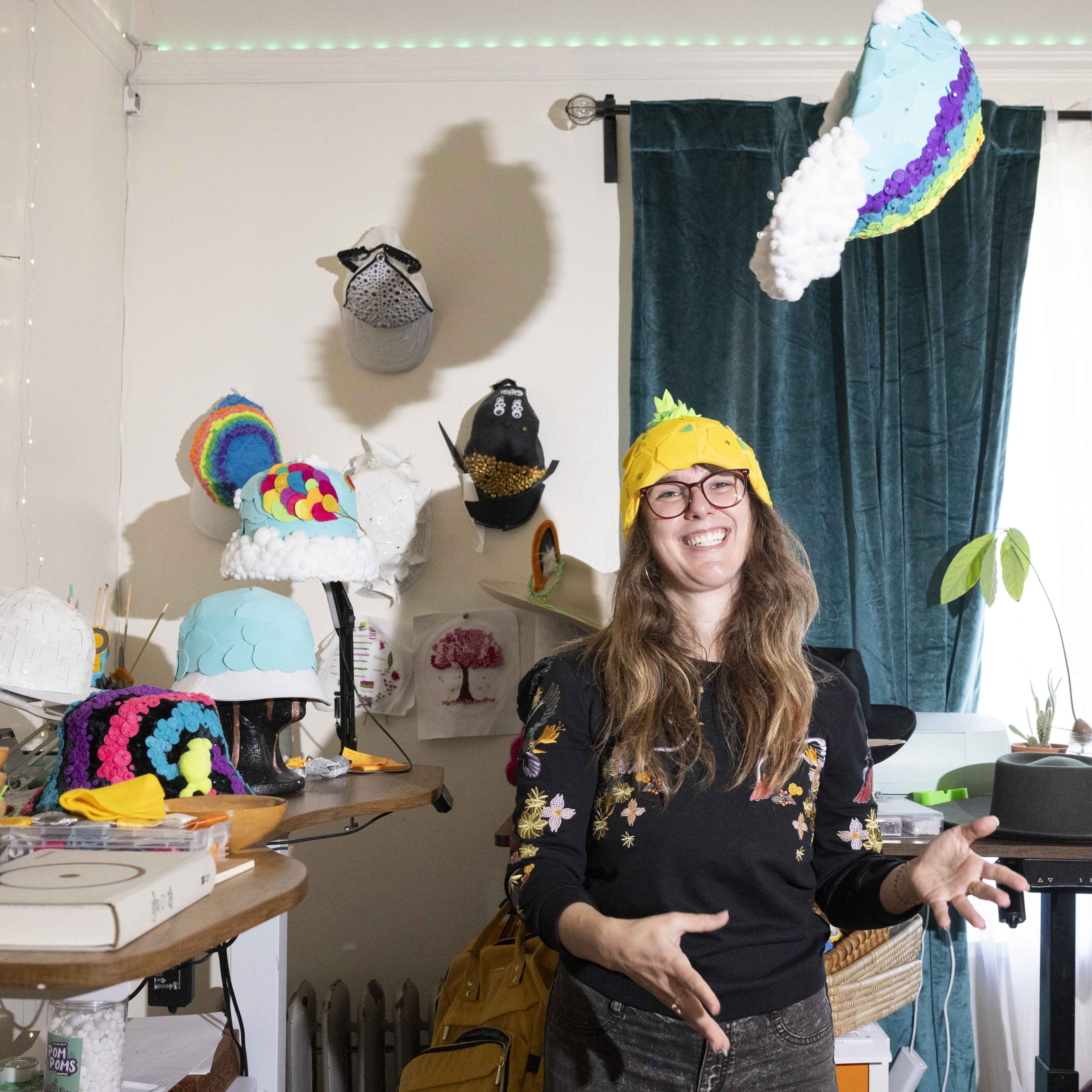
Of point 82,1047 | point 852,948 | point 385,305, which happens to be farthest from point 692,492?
point 385,305

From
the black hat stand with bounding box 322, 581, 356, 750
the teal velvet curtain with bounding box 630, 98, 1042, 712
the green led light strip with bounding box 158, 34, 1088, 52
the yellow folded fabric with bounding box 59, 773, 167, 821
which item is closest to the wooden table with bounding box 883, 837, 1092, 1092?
the teal velvet curtain with bounding box 630, 98, 1042, 712

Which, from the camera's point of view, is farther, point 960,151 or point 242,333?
point 242,333

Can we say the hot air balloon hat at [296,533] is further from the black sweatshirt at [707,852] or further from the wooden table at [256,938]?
the black sweatshirt at [707,852]

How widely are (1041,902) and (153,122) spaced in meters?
2.88

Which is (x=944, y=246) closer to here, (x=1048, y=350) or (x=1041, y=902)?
(x=1048, y=350)

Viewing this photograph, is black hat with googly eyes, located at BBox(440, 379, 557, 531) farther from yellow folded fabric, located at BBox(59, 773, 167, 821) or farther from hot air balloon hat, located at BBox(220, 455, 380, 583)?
yellow folded fabric, located at BBox(59, 773, 167, 821)

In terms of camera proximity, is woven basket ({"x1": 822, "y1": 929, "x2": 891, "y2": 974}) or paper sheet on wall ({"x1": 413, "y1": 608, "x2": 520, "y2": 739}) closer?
woven basket ({"x1": 822, "y1": 929, "x2": 891, "y2": 974})

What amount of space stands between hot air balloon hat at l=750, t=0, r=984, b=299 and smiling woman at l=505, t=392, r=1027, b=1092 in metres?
0.44

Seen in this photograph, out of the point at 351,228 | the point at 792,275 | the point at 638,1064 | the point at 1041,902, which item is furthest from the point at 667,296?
the point at 638,1064

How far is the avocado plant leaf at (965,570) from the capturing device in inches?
89.5

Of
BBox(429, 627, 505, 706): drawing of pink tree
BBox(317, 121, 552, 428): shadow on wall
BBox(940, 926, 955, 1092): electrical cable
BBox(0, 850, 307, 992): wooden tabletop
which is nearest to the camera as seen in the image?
BBox(0, 850, 307, 992): wooden tabletop

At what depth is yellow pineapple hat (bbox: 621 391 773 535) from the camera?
1.28 metres

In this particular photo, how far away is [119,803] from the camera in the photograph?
997mm

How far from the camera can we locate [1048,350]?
2486 mm
